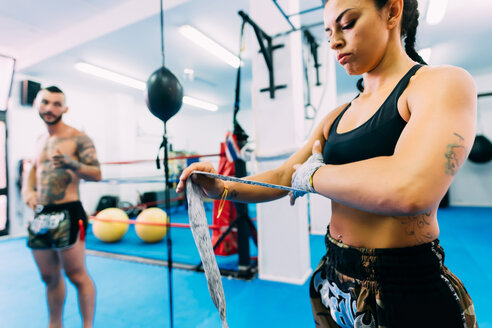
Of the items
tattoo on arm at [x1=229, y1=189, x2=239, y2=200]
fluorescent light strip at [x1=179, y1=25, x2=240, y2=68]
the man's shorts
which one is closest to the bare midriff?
tattoo on arm at [x1=229, y1=189, x2=239, y2=200]

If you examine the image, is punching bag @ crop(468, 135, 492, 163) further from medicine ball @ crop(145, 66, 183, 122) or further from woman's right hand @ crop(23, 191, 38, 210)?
woman's right hand @ crop(23, 191, 38, 210)

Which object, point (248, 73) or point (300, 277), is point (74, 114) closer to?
point (248, 73)

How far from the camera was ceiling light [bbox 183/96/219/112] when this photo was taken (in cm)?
809

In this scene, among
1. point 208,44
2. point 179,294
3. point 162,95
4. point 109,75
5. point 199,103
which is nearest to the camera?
point 162,95

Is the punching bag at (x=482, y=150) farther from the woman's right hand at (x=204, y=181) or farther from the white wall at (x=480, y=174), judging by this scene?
the woman's right hand at (x=204, y=181)

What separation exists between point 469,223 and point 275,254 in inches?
166

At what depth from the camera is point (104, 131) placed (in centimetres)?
652

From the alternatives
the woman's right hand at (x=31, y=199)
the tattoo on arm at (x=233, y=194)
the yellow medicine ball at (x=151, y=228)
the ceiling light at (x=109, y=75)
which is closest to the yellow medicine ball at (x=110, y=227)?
the yellow medicine ball at (x=151, y=228)

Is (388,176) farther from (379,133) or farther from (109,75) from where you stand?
(109,75)

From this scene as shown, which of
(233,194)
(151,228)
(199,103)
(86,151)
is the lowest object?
(151,228)

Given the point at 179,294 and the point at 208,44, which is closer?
the point at 179,294

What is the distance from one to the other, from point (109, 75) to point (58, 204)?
4.66 meters

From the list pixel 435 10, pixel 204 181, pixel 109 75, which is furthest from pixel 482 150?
pixel 109 75

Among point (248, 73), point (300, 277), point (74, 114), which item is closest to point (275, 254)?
point (300, 277)
